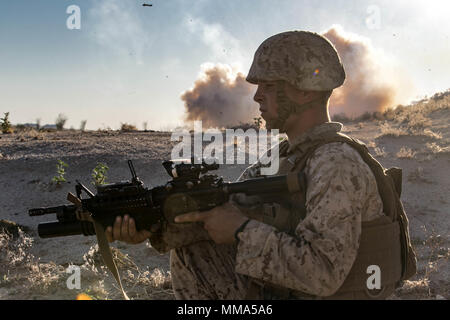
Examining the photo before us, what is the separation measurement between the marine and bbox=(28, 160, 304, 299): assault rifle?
0.07m

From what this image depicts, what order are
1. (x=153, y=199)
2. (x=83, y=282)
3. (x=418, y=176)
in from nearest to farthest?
(x=153, y=199)
(x=83, y=282)
(x=418, y=176)

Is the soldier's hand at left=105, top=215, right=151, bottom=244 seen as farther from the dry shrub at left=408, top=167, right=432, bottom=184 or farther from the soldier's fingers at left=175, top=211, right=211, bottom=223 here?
the dry shrub at left=408, top=167, right=432, bottom=184

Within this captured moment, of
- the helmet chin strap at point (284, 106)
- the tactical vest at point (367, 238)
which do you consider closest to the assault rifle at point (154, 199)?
the tactical vest at point (367, 238)

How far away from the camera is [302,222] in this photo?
104 inches

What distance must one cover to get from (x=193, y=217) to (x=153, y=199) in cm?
34

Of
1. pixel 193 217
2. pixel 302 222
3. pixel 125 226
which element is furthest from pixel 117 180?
pixel 302 222

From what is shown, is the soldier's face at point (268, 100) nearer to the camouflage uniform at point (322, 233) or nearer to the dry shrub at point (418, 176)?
the camouflage uniform at point (322, 233)

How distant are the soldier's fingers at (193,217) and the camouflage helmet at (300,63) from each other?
1.05 metres

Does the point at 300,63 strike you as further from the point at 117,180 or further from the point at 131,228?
the point at 117,180

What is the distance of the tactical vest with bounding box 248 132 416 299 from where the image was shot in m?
2.79
